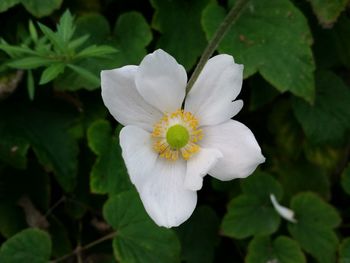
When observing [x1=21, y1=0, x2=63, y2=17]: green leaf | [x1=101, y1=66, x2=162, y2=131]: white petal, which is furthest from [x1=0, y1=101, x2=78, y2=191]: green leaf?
[x1=101, y1=66, x2=162, y2=131]: white petal

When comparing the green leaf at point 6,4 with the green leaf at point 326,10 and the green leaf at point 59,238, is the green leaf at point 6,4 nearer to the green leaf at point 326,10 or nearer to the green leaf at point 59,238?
the green leaf at point 59,238

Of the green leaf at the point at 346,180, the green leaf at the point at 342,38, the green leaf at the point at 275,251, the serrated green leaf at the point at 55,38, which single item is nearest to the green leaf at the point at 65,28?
the serrated green leaf at the point at 55,38

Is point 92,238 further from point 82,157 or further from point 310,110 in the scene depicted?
point 310,110

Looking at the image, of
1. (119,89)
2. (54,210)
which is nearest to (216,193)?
(54,210)

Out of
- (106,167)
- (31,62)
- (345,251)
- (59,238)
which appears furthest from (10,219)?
(345,251)

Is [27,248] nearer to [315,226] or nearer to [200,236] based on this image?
[200,236]

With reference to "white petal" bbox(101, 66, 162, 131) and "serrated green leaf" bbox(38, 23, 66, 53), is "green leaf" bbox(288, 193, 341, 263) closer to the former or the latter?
"white petal" bbox(101, 66, 162, 131)
